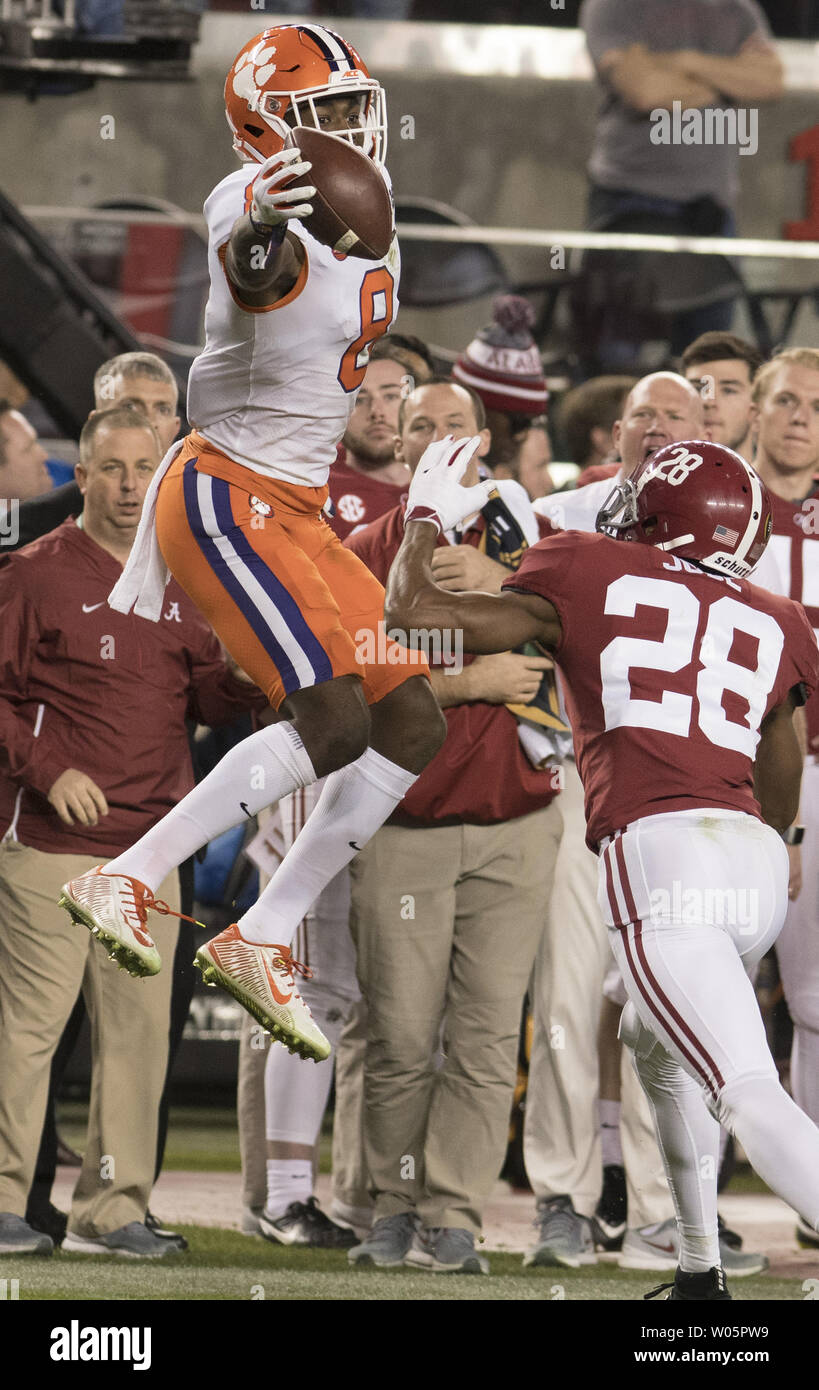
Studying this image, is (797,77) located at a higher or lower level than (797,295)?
higher

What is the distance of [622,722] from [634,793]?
0.44ft

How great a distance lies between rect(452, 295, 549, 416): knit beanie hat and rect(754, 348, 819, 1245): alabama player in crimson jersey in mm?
765

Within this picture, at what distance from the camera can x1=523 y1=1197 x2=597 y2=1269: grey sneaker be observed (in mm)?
5039

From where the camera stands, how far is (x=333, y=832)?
3.90m

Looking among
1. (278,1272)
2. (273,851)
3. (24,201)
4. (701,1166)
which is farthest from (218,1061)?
(24,201)

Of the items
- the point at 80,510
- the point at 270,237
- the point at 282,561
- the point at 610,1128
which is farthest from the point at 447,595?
the point at 80,510

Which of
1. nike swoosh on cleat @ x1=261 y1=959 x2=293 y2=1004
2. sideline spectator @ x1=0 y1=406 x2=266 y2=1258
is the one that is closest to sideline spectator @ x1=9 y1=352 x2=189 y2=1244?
sideline spectator @ x1=0 y1=406 x2=266 y2=1258

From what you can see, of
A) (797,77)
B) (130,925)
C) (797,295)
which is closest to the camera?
(130,925)

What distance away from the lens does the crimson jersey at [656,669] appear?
3631 mm

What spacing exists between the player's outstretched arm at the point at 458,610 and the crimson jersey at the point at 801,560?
5.59 feet

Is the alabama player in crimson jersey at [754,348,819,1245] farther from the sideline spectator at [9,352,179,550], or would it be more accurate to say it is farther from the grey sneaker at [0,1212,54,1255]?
the grey sneaker at [0,1212,54,1255]

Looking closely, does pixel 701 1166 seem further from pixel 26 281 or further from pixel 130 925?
pixel 26 281

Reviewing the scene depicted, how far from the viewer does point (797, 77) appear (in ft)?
40.3

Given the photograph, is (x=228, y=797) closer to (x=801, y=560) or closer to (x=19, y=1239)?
(x=19, y=1239)
